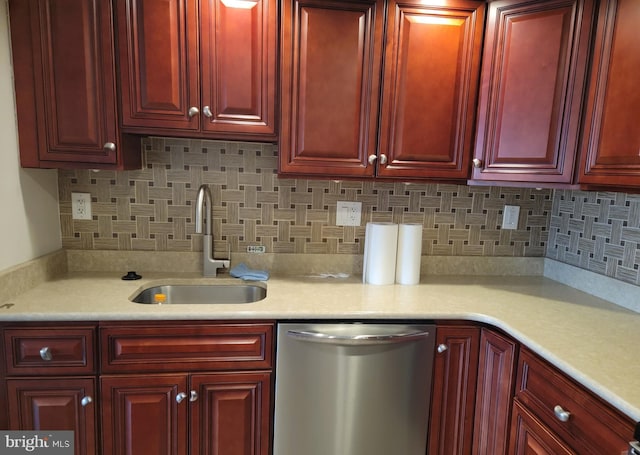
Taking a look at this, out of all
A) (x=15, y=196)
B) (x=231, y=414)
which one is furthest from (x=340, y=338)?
(x=15, y=196)

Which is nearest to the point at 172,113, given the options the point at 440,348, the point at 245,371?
the point at 245,371

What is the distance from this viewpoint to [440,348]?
1521 mm

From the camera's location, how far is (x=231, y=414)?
1.48 m

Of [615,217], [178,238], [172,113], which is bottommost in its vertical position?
[178,238]

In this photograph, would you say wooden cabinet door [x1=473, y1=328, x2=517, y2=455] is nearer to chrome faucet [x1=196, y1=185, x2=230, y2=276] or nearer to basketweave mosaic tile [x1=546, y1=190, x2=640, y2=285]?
basketweave mosaic tile [x1=546, y1=190, x2=640, y2=285]

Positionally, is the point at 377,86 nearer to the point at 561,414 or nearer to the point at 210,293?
the point at 210,293

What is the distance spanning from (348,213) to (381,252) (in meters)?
0.31

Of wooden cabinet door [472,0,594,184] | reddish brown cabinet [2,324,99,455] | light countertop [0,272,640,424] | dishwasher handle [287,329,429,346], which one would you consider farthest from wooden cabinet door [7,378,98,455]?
wooden cabinet door [472,0,594,184]

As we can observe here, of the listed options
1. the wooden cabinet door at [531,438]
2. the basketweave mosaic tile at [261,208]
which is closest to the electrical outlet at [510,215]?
the basketweave mosaic tile at [261,208]

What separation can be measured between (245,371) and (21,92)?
55.3 inches

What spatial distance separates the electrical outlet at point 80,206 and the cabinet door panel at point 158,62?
0.53 m

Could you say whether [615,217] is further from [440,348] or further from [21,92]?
[21,92]

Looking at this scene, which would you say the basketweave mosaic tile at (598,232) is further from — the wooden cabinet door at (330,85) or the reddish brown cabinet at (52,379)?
the reddish brown cabinet at (52,379)

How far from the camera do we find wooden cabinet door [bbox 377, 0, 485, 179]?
63.8 inches
